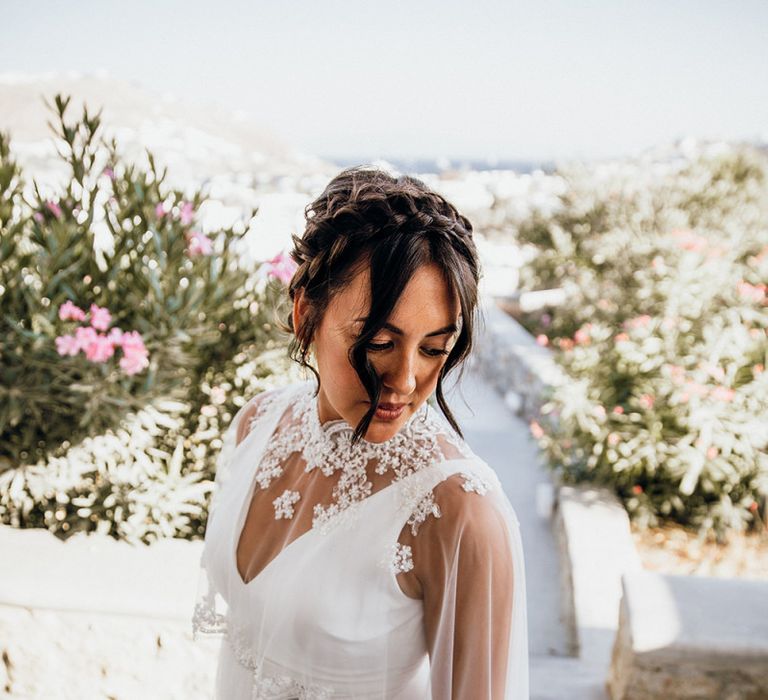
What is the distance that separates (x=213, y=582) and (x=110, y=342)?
120 cm

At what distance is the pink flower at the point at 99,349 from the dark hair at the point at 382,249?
141cm

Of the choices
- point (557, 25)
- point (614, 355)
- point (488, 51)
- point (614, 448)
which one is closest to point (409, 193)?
point (614, 448)

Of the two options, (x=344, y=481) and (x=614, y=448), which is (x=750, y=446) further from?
(x=344, y=481)

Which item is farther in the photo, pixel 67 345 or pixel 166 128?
pixel 166 128

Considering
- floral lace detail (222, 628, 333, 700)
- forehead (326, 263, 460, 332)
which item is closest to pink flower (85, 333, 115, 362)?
floral lace detail (222, 628, 333, 700)

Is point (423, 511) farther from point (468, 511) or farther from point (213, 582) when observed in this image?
point (213, 582)

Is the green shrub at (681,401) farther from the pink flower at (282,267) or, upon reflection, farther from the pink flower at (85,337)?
the pink flower at (85,337)

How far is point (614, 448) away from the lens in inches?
146

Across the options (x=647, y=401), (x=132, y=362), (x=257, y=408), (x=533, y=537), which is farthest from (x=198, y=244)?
(x=533, y=537)

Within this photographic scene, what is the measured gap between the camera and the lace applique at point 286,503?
4.28 feet

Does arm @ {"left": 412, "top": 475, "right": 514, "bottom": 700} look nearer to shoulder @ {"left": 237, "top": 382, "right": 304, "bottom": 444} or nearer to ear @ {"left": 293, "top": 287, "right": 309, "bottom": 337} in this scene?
ear @ {"left": 293, "top": 287, "right": 309, "bottom": 337}

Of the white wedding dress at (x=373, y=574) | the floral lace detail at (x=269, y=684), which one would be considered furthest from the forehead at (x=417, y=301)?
the floral lace detail at (x=269, y=684)

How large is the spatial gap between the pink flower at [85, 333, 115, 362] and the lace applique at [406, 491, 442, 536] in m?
1.60

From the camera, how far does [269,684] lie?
1220 millimetres
